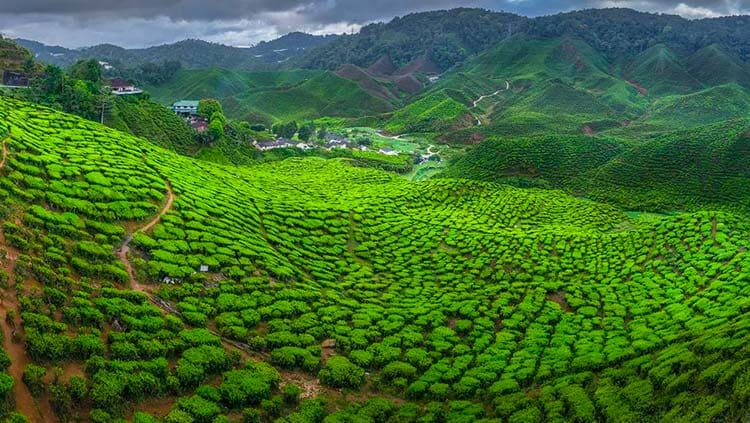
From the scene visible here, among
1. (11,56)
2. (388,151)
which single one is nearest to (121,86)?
(11,56)

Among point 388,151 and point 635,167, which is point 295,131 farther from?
point 635,167

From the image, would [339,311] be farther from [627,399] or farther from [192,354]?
[627,399]

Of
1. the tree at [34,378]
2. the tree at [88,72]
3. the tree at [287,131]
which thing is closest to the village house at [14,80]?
the tree at [88,72]

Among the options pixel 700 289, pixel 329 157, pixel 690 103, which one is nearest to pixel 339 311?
pixel 700 289

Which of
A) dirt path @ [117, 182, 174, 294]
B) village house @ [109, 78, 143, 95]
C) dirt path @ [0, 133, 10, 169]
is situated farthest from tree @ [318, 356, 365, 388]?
village house @ [109, 78, 143, 95]

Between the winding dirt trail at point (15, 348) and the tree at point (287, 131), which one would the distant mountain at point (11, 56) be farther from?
the winding dirt trail at point (15, 348)

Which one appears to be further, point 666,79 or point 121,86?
point 666,79

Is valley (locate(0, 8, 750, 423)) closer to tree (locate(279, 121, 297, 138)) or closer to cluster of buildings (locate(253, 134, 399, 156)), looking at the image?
cluster of buildings (locate(253, 134, 399, 156))
